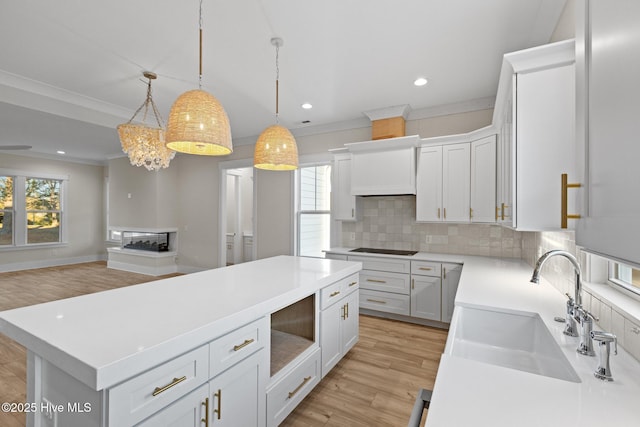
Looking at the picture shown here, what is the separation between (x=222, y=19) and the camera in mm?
2119

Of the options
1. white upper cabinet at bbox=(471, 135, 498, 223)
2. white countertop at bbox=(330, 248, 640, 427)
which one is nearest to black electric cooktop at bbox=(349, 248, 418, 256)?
white upper cabinet at bbox=(471, 135, 498, 223)

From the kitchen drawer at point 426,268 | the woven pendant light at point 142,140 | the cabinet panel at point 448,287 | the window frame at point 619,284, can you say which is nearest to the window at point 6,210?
the woven pendant light at point 142,140

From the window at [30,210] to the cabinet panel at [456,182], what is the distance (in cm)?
862

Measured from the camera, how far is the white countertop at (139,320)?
0.90m

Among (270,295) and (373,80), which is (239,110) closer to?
(373,80)

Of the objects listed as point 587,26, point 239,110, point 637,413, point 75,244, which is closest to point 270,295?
point 637,413

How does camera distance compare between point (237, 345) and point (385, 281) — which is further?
point (385, 281)

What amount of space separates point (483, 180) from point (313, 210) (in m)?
2.51

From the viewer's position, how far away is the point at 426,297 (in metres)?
3.30

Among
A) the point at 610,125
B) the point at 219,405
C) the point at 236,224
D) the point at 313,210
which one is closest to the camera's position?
the point at 610,125

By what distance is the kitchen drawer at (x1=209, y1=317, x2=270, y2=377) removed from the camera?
47.8 inches

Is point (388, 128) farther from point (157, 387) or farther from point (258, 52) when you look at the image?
point (157, 387)

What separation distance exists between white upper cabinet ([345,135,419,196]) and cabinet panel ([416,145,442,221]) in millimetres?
94

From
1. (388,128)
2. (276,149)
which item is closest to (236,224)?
(388,128)
